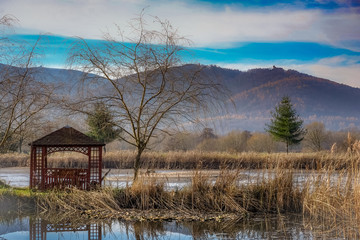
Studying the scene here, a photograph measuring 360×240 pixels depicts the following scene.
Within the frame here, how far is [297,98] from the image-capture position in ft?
532

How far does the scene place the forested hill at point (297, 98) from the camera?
154 m

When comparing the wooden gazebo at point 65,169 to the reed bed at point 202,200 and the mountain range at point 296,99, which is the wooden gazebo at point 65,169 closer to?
the reed bed at point 202,200

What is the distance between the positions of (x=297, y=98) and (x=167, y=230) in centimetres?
15525

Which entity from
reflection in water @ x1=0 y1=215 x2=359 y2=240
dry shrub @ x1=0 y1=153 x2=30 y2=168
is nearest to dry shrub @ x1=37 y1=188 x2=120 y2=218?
reflection in water @ x1=0 y1=215 x2=359 y2=240

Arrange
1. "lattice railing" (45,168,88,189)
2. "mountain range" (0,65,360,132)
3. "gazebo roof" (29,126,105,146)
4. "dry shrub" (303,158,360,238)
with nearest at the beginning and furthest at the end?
"dry shrub" (303,158,360,238), "lattice railing" (45,168,88,189), "gazebo roof" (29,126,105,146), "mountain range" (0,65,360,132)

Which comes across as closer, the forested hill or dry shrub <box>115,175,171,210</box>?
dry shrub <box>115,175,171,210</box>

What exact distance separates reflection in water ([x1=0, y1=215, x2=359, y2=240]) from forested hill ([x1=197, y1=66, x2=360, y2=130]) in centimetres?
13147

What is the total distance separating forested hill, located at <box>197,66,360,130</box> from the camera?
504 feet

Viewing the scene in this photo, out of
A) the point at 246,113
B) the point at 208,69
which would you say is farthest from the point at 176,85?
the point at 246,113

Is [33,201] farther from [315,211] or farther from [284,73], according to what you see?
[284,73]

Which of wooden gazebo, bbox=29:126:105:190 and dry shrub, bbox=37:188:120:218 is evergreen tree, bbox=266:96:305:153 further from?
dry shrub, bbox=37:188:120:218

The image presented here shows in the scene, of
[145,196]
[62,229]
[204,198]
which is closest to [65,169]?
[145,196]

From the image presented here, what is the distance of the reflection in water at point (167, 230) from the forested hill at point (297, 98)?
13147cm

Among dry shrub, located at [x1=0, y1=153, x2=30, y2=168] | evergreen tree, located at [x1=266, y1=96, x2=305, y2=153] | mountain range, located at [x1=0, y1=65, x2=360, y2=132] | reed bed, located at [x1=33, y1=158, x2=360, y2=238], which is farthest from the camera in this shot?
mountain range, located at [x1=0, y1=65, x2=360, y2=132]
